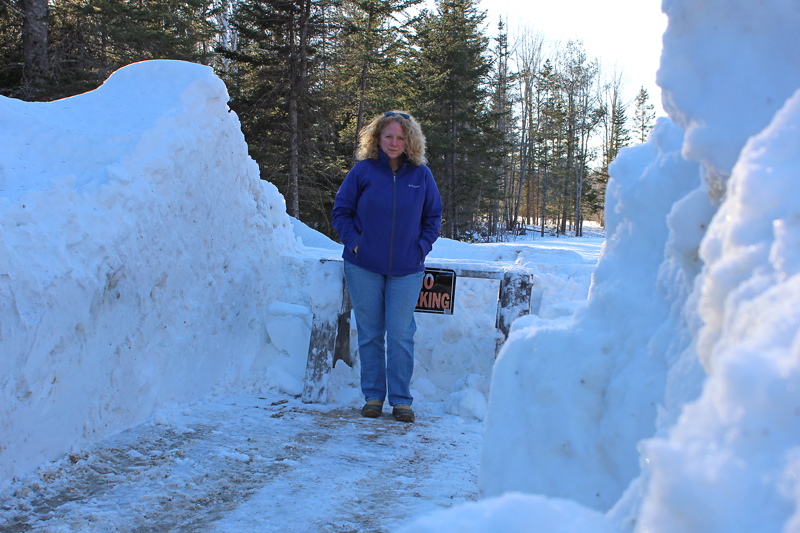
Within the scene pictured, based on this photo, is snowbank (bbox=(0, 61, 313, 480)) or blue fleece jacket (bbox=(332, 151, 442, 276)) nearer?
snowbank (bbox=(0, 61, 313, 480))

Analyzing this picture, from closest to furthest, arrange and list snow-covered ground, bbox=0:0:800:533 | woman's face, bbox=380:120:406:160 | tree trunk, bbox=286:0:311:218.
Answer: snow-covered ground, bbox=0:0:800:533 → woman's face, bbox=380:120:406:160 → tree trunk, bbox=286:0:311:218

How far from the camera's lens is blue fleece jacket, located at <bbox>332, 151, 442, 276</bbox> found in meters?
3.68

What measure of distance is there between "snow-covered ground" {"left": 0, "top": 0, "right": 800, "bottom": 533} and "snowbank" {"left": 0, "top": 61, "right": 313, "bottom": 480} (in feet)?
0.05

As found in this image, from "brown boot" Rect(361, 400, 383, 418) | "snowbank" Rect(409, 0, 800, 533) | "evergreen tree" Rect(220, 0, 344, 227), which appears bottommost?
"brown boot" Rect(361, 400, 383, 418)

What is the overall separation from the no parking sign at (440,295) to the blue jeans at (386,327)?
362 mm

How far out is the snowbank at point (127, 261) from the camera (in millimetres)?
2594

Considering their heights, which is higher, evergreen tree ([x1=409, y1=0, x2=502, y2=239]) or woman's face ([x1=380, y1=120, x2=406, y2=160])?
evergreen tree ([x1=409, y1=0, x2=502, y2=239])

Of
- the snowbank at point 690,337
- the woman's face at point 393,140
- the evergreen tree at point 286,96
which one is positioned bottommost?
the snowbank at point 690,337

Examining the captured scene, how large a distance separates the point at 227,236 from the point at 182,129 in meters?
0.89

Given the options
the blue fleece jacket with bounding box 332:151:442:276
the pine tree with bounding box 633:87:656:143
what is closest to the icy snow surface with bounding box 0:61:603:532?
the blue fleece jacket with bounding box 332:151:442:276

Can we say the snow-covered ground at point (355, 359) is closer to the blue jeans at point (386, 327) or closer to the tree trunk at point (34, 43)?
the blue jeans at point (386, 327)

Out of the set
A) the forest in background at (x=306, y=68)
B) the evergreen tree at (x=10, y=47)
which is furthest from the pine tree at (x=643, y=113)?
the evergreen tree at (x=10, y=47)

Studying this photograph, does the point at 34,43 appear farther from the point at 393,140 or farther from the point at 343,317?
the point at 393,140

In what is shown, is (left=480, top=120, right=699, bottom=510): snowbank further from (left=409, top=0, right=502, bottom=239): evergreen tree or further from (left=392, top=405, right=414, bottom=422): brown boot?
(left=409, top=0, right=502, bottom=239): evergreen tree
